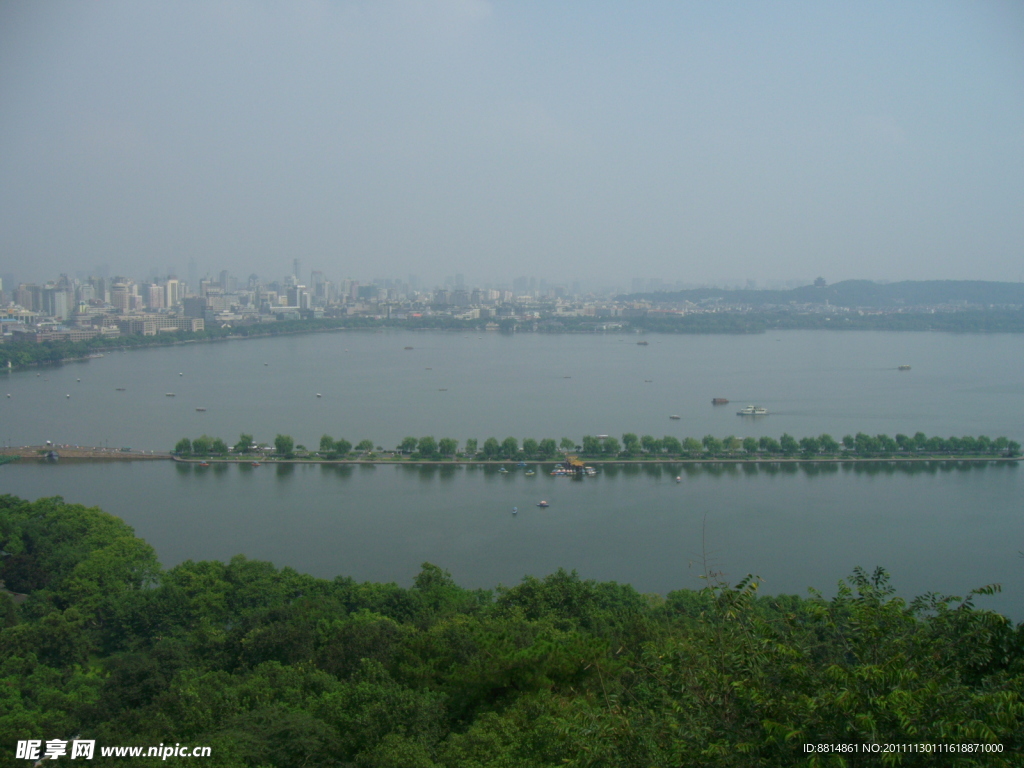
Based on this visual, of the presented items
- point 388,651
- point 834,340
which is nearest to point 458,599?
point 388,651

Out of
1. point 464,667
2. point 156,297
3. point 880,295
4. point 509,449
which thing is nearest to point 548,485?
point 509,449

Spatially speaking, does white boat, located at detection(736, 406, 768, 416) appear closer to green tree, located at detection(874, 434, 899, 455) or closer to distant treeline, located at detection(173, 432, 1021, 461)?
distant treeline, located at detection(173, 432, 1021, 461)

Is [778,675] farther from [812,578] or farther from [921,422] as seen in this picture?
[921,422]

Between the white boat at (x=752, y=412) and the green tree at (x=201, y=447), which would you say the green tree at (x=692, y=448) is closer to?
the white boat at (x=752, y=412)

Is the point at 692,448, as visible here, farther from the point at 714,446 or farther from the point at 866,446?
the point at 866,446

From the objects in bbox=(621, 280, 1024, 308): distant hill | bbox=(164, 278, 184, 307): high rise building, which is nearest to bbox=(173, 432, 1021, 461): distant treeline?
bbox=(164, 278, 184, 307): high rise building

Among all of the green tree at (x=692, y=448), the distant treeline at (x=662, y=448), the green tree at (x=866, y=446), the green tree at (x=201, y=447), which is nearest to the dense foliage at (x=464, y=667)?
the green tree at (x=201, y=447)
